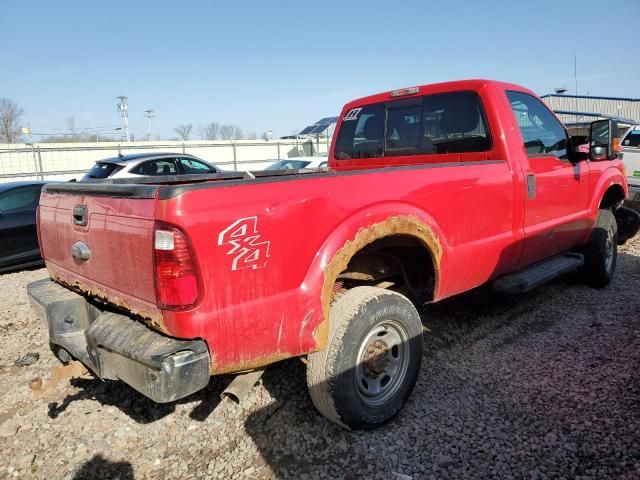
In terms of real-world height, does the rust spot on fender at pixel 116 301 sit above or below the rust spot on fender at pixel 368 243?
below

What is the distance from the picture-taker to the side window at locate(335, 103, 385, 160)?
4.40 meters

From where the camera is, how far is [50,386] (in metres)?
3.30

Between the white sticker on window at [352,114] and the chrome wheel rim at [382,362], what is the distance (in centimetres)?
252

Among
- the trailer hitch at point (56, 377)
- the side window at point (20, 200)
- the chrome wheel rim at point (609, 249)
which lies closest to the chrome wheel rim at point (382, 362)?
the trailer hitch at point (56, 377)

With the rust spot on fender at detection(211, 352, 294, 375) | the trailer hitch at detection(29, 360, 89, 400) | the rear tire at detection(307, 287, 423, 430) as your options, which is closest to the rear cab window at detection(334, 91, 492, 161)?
the rear tire at detection(307, 287, 423, 430)

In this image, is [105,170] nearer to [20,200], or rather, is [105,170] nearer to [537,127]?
[20,200]

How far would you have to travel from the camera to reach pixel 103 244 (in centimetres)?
242

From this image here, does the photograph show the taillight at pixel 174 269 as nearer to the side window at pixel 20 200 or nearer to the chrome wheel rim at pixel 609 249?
the chrome wheel rim at pixel 609 249

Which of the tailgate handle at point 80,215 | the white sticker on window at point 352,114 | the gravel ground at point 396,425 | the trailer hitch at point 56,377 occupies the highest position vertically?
the white sticker on window at point 352,114

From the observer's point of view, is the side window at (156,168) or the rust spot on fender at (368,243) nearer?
the rust spot on fender at (368,243)

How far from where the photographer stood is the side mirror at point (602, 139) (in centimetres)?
431

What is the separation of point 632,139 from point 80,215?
10.8 metres

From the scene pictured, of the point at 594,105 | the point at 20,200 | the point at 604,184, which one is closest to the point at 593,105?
the point at 594,105

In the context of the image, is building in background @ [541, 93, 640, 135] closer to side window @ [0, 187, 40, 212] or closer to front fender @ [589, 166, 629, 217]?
front fender @ [589, 166, 629, 217]
